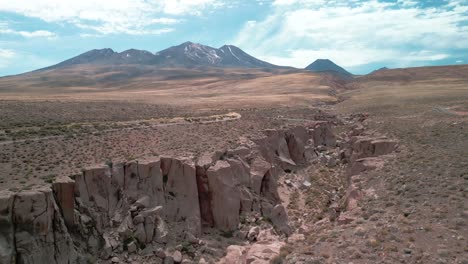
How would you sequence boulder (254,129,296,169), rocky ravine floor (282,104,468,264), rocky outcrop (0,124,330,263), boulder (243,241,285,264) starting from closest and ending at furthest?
rocky ravine floor (282,104,468,264) → boulder (243,241,285,264) → rocky outcrop (0,124,330,263) → boulder (254,129,296,169)

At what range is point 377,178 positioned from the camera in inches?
954

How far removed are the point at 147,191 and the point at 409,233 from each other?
15497 millimetres

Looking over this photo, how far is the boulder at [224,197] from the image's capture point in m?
24.5

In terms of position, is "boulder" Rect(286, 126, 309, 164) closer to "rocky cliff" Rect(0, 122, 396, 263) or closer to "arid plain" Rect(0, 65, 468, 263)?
"arid plain" Rect(0, 65, 468, 263)

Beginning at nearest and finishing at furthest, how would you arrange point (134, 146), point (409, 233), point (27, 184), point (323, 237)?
point (409, 233) → point (323, 237) → point (27, 184) → point (134, 146)

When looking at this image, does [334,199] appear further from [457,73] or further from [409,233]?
[457,73]

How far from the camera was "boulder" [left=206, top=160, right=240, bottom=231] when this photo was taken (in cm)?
2453

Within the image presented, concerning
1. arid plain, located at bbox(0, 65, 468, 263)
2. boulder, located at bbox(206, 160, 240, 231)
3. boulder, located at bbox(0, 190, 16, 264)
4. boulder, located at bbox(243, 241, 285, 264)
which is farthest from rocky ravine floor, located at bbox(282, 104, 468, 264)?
boulder, located at bbox(0, 190, 16, 264)

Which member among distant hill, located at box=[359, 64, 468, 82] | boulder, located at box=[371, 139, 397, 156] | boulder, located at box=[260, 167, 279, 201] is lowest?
boulder, located at box=[260, 167, 279, 201]

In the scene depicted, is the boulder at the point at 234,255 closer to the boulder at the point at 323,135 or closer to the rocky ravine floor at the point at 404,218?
the rocky ravine floor at the point at 404,218

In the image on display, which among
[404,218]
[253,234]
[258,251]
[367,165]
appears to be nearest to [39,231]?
[258,251]

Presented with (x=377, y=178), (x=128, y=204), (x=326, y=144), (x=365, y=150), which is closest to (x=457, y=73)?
(x=326, y=144)

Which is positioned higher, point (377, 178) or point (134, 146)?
point (134, 146)

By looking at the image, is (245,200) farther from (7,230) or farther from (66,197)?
(7,230)
